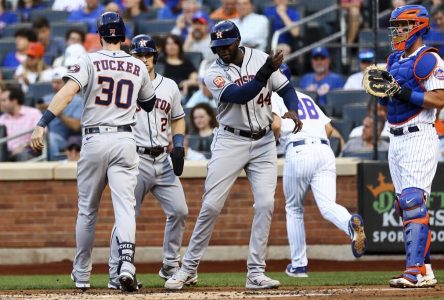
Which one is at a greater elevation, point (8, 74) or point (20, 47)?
point (20, 47)

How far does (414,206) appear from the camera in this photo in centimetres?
926

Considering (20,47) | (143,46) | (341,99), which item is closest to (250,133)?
(143,46)

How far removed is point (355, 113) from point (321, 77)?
102cm

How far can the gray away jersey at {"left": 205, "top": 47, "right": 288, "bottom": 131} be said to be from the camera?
9.44 metres

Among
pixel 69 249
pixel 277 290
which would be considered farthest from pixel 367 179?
pixel 277 290

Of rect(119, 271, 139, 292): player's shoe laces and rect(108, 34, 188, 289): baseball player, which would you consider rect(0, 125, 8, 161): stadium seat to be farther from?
rect(119, 271, 139, 292): player's shoe laces

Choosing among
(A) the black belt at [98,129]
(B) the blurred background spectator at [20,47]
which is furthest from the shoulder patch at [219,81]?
(B) the blurred background spectator at [20,47]

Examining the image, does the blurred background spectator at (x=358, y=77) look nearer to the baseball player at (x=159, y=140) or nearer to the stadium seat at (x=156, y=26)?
the stadium seat at (x=156, y=26)

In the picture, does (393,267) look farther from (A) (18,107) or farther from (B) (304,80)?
(A) (18,107)

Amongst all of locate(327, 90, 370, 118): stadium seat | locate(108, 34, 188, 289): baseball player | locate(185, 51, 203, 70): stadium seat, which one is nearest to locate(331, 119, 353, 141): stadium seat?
locate(327, 90, 370, 118): stadium seat

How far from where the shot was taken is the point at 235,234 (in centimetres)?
1361

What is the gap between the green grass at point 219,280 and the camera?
10.2 metres

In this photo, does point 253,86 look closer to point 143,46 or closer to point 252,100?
point 252,100

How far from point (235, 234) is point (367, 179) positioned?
1.55 m
